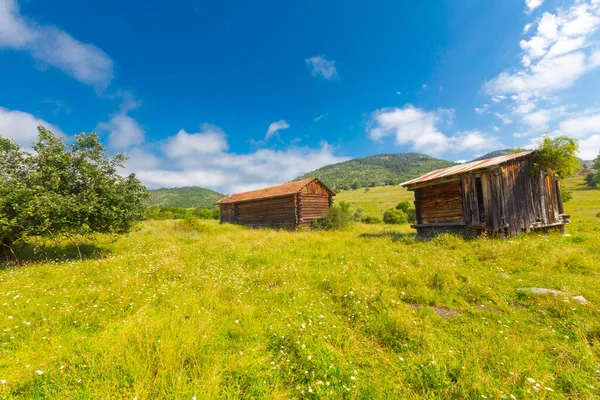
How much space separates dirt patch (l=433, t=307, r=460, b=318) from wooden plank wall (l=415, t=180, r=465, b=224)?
31.6ft

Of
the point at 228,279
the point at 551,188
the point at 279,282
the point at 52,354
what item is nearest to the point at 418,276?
the point at 279,282

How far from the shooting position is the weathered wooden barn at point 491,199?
A: 11914mm

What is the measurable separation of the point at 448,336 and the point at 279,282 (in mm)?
4288

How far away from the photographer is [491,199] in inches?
467

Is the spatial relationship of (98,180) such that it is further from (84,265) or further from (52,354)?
(52,354)

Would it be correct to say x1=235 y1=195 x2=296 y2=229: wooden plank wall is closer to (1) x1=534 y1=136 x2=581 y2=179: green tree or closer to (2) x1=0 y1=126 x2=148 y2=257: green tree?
(2) x1=0 y1=126 x2=148 y2=257: green tree

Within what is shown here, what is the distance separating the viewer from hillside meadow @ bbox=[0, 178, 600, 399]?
9.64ft

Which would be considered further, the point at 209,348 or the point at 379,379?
the point at 209,348

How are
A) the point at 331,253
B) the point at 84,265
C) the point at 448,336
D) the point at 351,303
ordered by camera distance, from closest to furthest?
the point at 448,336 < the point at 351,303 < the point at 84,265 < the point at 331,253

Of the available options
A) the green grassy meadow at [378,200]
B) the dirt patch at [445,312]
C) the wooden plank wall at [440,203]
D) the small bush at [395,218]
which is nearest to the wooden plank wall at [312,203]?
the small bush at [395,218]

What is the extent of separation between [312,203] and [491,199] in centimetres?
1554

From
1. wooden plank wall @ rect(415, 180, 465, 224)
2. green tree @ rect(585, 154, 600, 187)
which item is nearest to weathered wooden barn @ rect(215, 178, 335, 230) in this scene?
wooden plank wall @ rect(415, 180, 465, 224)

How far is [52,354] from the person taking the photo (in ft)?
11.5

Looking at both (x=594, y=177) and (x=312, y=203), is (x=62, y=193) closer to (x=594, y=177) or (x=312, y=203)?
(x=312, y=203)
